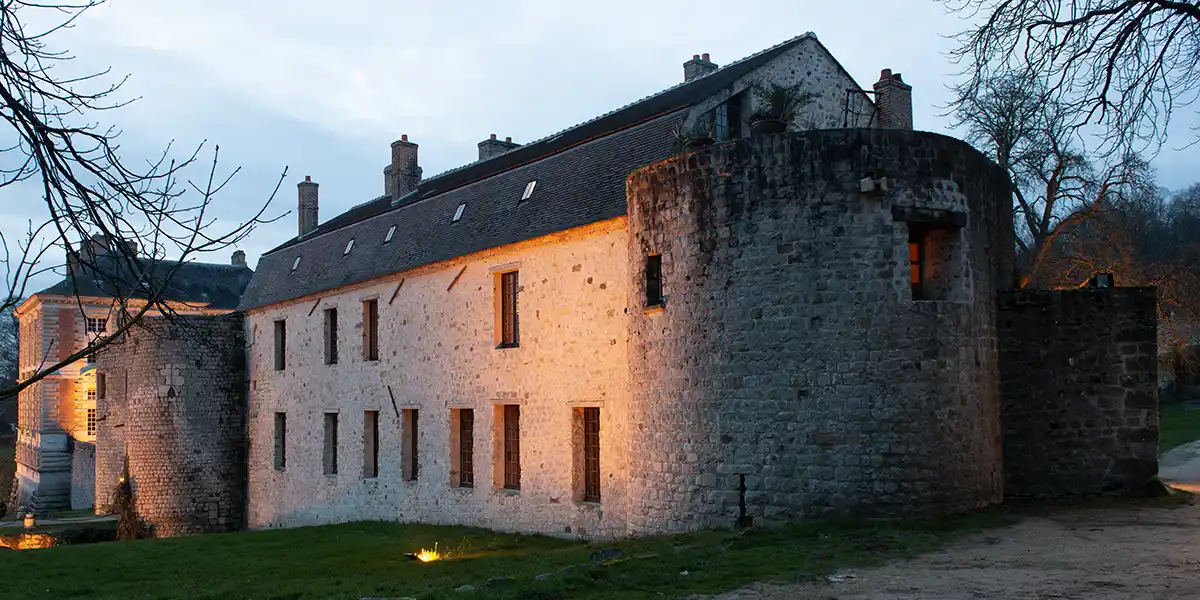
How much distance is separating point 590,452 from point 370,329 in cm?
794

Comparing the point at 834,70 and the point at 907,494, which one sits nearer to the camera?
the point at 907,494

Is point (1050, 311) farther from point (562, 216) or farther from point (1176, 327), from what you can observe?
point (1176, 327)

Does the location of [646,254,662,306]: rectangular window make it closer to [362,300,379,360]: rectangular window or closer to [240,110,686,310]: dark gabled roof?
[240,110,686,310]: dark gabled roof

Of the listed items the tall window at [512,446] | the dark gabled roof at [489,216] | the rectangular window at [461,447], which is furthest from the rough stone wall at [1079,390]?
the rectangular window at [461,447]

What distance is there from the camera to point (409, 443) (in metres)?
19.6

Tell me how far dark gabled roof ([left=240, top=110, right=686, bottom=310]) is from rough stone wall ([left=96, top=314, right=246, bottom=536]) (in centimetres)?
235

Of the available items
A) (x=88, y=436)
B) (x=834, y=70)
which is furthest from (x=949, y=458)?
(x=88, y=436)

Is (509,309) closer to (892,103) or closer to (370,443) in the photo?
(370,443)

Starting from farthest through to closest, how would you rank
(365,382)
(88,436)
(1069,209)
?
(88,436) < (1069,209) < (365,382)

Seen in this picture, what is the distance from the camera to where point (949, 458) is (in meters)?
11.5

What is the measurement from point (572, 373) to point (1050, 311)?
6.98m

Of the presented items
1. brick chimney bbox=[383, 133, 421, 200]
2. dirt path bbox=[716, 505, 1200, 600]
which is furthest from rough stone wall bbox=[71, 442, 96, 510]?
dirt path bbox=[716, 505, 1200, 600]

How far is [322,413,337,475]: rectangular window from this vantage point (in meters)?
22.4

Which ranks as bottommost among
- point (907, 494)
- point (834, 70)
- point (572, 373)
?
point (907, 494)
